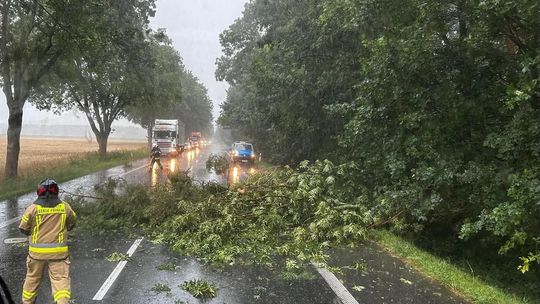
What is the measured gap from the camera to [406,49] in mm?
9883

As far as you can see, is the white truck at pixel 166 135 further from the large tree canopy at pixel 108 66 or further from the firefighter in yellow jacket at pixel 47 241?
the firefighter in yellow jacket at pixel 47 241

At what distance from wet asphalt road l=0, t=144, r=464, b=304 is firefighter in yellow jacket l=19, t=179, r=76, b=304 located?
36.3 inches

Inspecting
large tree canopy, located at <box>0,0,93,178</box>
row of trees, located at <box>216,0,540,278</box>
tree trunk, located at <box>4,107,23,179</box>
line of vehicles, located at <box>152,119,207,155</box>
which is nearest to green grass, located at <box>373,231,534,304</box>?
row of trees, located at <box>216,0,540,278</box>

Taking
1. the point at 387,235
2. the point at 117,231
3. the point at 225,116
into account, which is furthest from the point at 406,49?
the point at 225,116

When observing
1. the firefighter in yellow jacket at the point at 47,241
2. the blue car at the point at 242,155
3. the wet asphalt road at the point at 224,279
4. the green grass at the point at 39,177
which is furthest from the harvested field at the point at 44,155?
the firefighter in yellow jacket at the point at 47,241

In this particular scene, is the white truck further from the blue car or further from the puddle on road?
the puddle on road

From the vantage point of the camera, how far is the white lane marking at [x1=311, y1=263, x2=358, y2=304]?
20.7 ft

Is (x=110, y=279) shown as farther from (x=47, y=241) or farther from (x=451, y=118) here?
(x=451, y=118)

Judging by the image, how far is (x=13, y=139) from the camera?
19.5 metres

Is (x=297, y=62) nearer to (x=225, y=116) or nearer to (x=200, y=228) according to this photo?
(x=200, y=228)

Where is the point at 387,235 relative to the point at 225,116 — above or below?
below

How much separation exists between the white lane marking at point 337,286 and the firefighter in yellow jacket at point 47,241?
3581mm

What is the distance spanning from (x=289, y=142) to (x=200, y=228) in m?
17.4

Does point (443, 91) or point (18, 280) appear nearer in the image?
point (18, 280)
